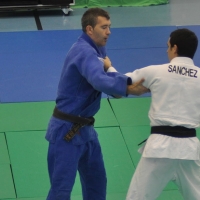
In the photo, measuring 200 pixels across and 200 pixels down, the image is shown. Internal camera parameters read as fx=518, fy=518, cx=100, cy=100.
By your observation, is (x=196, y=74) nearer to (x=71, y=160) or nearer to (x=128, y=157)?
(x=71, y=160)

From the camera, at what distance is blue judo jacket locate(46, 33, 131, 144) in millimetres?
4449

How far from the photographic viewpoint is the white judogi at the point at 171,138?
448 centimetres

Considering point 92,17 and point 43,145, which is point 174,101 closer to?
point 92,17

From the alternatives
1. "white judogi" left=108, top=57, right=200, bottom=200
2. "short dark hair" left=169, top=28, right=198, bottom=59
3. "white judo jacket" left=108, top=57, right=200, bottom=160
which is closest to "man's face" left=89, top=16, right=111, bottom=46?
"white judogi" left=108, top=57, right=200, bottom=200

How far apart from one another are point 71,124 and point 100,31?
2.98 ft

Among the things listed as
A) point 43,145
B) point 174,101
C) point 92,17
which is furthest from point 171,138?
point 43,145

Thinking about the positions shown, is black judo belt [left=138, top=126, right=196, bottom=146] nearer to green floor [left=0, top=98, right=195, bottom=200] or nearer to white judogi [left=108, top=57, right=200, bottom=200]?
white judogi [left=108, top=57, right=200, bottom=200]

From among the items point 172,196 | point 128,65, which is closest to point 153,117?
point 172,196

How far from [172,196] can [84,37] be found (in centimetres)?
225

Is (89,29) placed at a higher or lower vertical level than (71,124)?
higher

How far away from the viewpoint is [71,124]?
16.0 feet

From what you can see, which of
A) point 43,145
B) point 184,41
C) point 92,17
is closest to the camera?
point 184,41

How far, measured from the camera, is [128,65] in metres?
9.89

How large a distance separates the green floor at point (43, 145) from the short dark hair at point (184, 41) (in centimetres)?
207
